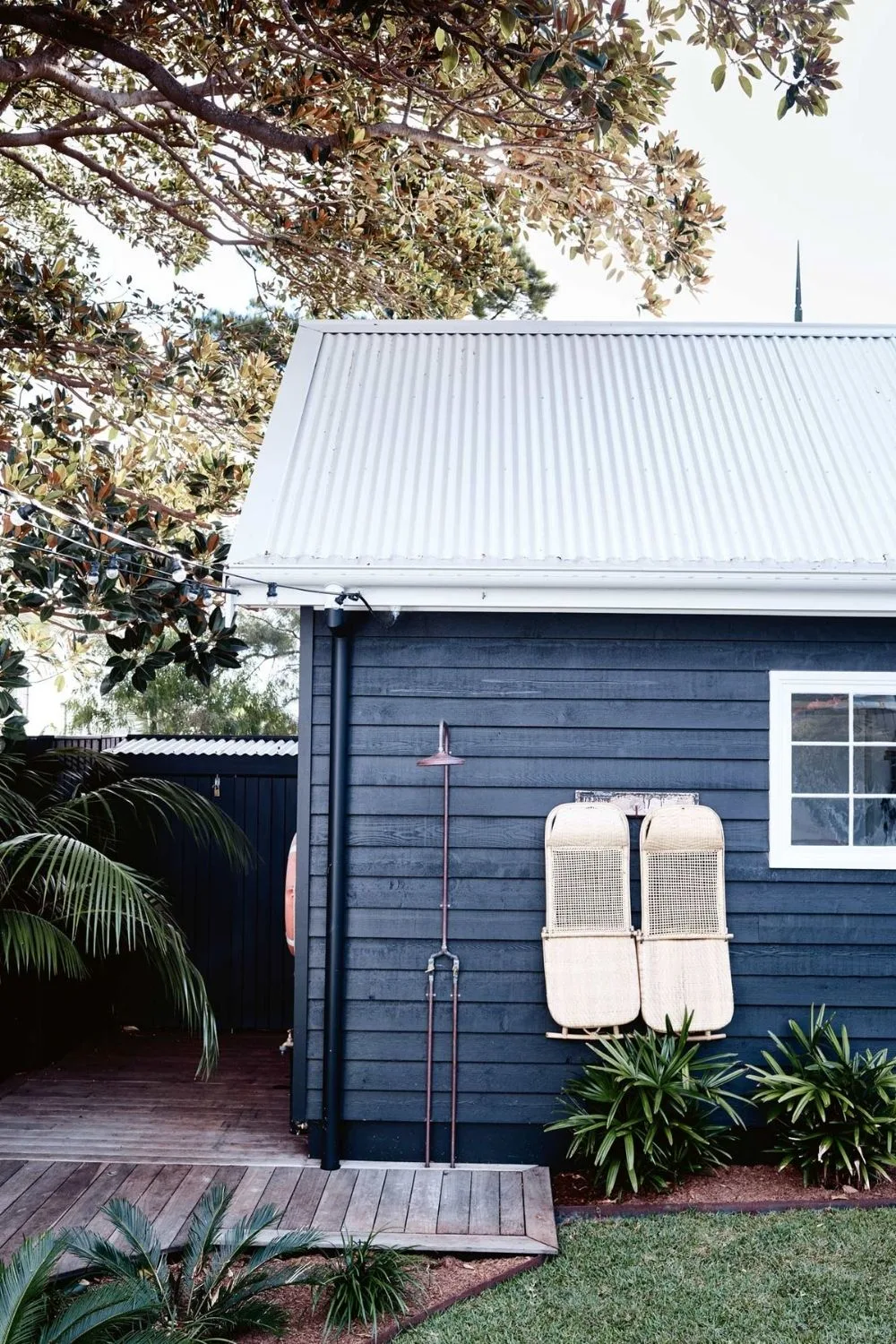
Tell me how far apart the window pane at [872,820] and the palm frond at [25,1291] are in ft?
12.0

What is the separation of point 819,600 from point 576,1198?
9.03 feet

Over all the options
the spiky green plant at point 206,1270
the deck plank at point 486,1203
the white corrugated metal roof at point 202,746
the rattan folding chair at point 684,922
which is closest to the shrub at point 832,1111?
the rattan folding chair at point 684,922

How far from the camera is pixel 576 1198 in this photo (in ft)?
14.5

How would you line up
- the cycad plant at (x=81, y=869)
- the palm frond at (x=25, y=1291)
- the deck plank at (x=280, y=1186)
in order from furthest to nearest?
the cycad plant at (x=81, y=869) < the deck plank at (x=280, y=1186) < the palm frond at (x=25, y=1291)

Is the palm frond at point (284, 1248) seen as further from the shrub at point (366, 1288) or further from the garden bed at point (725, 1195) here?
the garden bed at point (725, 1195)

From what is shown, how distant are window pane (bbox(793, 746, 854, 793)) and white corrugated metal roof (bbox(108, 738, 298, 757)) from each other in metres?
3.48

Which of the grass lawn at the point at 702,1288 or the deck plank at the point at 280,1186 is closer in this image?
the grass lawn at the point at 702,1288

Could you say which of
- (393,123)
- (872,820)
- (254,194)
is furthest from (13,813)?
(254,194)

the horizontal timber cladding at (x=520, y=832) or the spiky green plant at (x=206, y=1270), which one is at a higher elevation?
the horizontal timber cladding at (x=520, y=832)

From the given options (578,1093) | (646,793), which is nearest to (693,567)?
(646,793)

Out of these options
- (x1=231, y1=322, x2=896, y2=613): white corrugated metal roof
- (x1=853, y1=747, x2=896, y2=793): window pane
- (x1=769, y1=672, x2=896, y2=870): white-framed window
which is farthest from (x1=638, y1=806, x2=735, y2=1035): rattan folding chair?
(x1=231, y1=322, x2=896, y2=613): white corrugated metal roof

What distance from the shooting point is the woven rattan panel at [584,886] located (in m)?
4.71

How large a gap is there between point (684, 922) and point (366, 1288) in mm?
2006

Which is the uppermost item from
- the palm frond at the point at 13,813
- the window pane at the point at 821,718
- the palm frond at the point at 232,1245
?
the window pane at the point at 821,718
